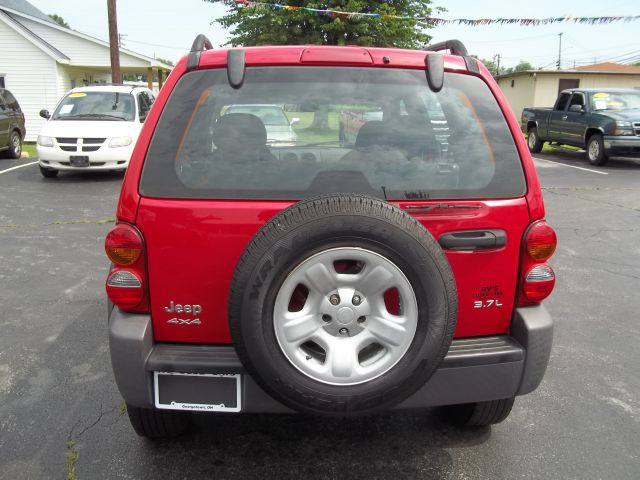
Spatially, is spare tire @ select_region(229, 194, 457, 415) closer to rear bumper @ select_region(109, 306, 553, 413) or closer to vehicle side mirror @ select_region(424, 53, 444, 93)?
rear bumper @ select_region(109, 306, 553, 413)

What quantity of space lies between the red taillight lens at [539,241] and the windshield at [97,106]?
435 inches

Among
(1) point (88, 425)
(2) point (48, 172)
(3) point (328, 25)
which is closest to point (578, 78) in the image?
(3) point (328, 25)

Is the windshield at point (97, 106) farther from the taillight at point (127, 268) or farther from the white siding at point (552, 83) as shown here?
the white siding at point (552, 83)

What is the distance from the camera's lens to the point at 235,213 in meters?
2.37

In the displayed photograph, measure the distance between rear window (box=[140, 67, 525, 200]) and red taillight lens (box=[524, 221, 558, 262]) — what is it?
0.19 m

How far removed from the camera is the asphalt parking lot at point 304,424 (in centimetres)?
273

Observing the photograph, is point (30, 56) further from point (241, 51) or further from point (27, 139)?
point (241, 51)

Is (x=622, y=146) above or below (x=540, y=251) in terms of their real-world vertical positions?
above

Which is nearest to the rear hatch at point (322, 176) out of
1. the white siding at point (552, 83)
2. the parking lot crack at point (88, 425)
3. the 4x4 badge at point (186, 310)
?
the 4x4 badge at point (186, 310)

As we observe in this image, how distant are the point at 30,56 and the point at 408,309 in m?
24.3

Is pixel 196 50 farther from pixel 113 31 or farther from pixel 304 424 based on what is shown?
pixel 113 31

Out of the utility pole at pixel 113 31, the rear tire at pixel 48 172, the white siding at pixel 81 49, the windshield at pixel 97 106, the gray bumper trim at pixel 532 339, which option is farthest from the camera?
the white siding at pixel 81 49

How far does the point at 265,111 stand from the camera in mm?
Answer: 2789

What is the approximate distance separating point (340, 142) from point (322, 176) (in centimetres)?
32
